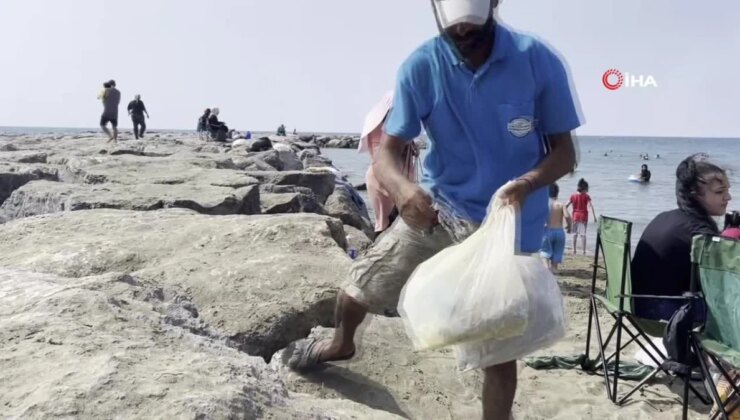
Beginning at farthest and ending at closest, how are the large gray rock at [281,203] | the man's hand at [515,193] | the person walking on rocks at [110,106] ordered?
the person walking on rocks at [110,106] < the large gray rock at [281,203] < the man's hand at [515,193]

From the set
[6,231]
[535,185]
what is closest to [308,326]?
[535,185]

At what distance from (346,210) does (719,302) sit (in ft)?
19.4

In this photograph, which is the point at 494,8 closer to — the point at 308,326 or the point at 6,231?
the point at 308,326

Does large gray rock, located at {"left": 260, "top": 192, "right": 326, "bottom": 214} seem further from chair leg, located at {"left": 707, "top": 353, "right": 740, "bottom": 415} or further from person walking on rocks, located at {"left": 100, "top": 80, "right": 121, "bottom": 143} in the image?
person walking on rocks, located at {"left": 100, "top": 80, "right": 121, "bottom": 143}

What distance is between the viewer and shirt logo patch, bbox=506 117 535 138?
2.47 metres

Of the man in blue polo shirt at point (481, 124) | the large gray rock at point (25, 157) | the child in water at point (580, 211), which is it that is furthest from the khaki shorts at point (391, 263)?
the child in water at point (580, 211)

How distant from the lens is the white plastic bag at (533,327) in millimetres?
2170

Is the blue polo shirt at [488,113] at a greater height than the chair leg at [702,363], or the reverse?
the blue polo shirt at [488,113]

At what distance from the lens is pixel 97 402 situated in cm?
168

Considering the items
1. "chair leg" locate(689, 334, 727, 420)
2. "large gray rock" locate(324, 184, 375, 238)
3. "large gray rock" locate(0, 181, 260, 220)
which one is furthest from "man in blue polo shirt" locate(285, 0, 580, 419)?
"large gray rock" locate(324, 184, 375, 238)

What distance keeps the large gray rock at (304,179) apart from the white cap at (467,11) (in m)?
5.81

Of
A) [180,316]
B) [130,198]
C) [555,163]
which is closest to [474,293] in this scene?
[555,163]

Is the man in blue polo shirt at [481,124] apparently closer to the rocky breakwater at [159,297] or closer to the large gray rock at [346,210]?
the rocky breakwater at [159,297]

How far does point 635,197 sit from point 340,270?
23330 mm
